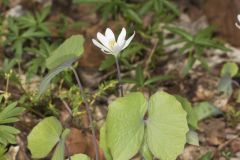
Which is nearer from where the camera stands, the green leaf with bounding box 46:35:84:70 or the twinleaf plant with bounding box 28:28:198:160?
the twinleaf plant with bounding box 28:28:198:160

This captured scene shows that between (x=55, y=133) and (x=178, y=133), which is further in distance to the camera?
(x=55, y=133)

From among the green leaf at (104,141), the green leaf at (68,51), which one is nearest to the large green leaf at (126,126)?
the green leaf at (104,141)

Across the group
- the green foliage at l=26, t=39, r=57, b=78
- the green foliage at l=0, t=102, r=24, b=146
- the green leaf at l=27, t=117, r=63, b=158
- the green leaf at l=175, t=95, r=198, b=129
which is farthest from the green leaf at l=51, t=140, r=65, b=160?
the green foliage at l=26, t=39, r=57, b=78

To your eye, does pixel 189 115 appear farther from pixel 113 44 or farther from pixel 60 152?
pixel 60 152

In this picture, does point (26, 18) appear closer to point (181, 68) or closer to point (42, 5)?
point (42, 5)

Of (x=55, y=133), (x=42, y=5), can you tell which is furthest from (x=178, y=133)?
(x=42, y=5)

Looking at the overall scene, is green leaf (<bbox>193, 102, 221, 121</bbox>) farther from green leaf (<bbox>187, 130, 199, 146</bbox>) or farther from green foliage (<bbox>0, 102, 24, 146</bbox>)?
green foliage (<bbox>0, 102, 24, 146</bbox>)
